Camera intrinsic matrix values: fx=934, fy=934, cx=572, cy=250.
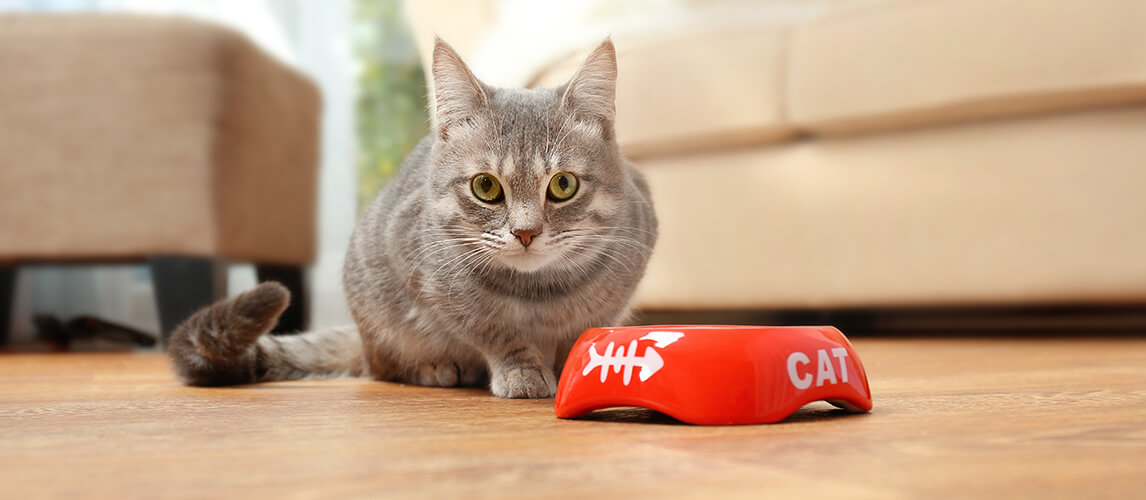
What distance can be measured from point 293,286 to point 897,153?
172 centimetres

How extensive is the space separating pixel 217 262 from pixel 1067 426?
189cm

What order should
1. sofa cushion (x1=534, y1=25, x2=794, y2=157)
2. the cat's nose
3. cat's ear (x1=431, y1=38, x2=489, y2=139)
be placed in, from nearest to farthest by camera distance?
the cat's nose → cat's ear (x1=431, y1=38, x2=489, y2=139) → sofa cushion (x1=534, y1=25, x2=794, y2=157)

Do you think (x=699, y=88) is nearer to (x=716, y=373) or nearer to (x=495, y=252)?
(x=495, y=252)

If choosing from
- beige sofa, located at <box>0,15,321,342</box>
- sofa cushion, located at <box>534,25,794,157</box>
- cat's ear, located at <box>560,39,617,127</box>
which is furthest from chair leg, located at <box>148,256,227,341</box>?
cat's ear, located at <box>560,39,617,127</box>

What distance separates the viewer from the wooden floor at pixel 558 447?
1.78 feet

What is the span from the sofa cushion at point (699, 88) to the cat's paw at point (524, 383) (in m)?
1.02

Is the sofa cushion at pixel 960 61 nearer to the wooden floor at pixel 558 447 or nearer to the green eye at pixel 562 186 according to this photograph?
the wooden floor at pixel 558 447

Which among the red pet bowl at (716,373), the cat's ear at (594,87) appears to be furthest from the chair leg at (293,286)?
the red pet bowl at (716,373)

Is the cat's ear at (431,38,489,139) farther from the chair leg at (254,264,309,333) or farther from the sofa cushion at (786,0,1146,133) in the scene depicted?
the chair leg at (254,264,309,333)

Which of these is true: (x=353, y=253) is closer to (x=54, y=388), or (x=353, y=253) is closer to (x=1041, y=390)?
(x=54, y=388)

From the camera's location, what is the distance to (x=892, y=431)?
2.42 ft

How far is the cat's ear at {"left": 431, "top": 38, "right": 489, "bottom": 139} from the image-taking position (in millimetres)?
1149

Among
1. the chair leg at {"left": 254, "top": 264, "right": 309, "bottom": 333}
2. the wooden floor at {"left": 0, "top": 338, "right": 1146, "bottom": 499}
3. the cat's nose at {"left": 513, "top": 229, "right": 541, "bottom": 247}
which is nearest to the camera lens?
the wooden floor at {"left": 0, "top": 338, "right": 1146, "bottom": 499}

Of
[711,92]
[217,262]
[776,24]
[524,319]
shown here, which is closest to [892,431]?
[524,319]
